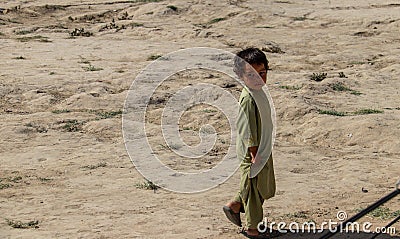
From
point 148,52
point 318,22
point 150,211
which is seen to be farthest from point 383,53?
point 150,211

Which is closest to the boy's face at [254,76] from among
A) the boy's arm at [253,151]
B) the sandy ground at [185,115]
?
the boy's arm at [253,151]

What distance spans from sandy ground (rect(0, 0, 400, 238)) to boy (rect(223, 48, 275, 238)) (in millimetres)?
233

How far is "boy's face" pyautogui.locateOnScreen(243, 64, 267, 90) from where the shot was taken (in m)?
4.43

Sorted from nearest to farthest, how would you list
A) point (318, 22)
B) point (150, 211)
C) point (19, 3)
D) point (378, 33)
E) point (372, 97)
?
point (150, 211) → point (372, 97) → point (378, 33) → point (318, 22) → point (19, 3)

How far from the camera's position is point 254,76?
4.43 meters

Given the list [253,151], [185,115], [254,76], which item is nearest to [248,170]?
[253,151]

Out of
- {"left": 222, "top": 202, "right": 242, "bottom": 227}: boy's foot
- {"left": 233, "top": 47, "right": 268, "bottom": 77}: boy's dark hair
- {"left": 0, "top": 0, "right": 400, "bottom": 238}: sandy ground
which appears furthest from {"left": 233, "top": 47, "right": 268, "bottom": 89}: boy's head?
{"left": 0, "top": 0, "right": 400, "bottom": 238}: sandy ground

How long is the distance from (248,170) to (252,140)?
0.62 feet

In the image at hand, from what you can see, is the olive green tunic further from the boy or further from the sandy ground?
the sandy ground

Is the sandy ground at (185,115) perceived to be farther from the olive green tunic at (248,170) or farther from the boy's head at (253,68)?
the boy's head at (253,68)

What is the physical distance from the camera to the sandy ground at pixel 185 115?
5156 millimetres

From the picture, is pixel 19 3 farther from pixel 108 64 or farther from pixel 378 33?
pixel 378 33

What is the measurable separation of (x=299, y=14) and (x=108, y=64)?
474 cm

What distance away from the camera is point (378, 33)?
12.3 m
